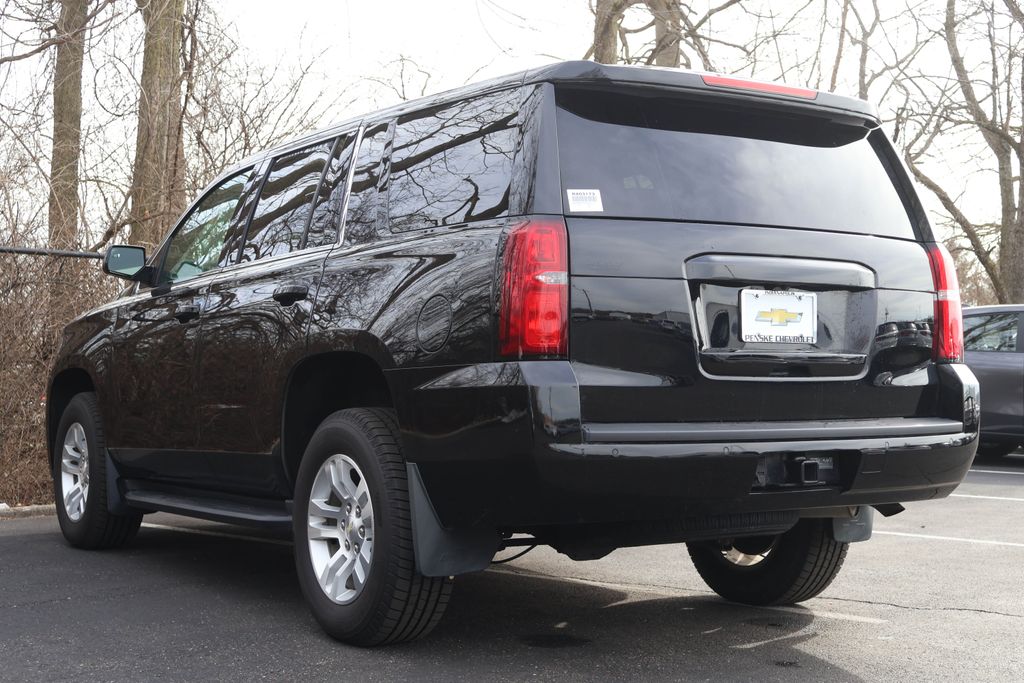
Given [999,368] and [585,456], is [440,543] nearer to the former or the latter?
[585,456]

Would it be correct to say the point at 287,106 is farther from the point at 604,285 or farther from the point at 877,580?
the point at 604,285

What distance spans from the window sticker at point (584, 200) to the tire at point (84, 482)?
3519 millimetres

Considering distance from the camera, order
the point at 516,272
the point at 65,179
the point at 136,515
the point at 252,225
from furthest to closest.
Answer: the point at 65,179, the point at 136,515, the point at 252,225, the point at 516,272

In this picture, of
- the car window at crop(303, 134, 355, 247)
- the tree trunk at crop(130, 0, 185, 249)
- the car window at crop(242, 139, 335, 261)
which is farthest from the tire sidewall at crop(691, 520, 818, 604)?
the tree trunk at crop(130, 0, 185, 249)

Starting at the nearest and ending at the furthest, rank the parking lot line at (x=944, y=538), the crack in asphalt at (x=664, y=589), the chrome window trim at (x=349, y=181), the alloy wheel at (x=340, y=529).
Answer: the alloy wheel at (x=340, y=529) < the chrome window trim at (x=349, y=181) < the crack in asphalt at (x=664, y=589) < the parking lot line at (x=944, y=538)

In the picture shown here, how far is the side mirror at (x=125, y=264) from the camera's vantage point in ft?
20.1

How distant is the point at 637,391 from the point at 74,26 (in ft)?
30.6

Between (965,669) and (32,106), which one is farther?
(32,106)

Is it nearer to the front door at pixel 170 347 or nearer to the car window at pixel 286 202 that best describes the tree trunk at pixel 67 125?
the front door at pixel 170 347

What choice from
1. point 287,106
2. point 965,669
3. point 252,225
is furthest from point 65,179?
point 965,669

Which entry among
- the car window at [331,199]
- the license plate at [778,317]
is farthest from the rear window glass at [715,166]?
the car window at [331,199]

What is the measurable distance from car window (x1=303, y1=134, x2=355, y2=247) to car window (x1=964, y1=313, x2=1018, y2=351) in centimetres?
920

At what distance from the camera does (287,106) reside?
13.3 meters

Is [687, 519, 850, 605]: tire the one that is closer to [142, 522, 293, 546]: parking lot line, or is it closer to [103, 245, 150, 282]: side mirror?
[142, 522, 293, 546]: parking lot line
